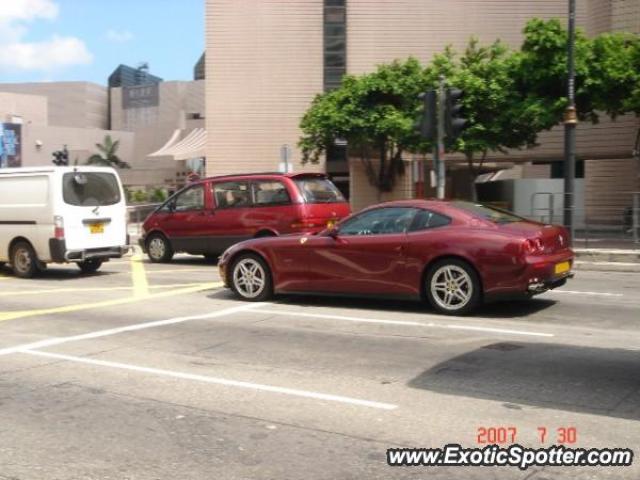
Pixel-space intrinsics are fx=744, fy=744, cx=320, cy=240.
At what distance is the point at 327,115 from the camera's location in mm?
27516

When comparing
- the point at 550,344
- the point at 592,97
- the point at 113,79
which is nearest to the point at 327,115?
the point at 592,97

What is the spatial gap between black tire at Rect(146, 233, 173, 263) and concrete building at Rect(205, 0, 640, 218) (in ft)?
80.4

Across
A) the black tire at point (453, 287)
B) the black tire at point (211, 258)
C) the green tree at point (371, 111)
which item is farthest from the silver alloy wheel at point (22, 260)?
the green tree at point (371, 111)

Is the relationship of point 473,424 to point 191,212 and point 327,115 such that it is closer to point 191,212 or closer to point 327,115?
point 191,212

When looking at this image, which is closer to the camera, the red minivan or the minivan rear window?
the minivan rear window

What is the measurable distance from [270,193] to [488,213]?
Result: 6110mm

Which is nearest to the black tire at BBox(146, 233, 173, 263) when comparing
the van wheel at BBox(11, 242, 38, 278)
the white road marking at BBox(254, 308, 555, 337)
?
the van wheel at BBox(11, 242, 38, 278)

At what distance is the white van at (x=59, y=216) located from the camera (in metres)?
13.3

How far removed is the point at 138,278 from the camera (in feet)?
45.2

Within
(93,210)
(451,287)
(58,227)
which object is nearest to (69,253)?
(58,227)

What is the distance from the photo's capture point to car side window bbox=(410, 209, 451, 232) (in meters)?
9.14

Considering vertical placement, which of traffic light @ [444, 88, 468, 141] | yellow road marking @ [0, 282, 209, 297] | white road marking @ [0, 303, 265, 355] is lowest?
white road marking @ [0, 303, 265, 355]

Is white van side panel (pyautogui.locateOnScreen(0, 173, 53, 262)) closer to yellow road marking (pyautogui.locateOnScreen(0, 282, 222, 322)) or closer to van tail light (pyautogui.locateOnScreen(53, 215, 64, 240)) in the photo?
van tail light (pyautogui.locateOnScreen(53, 215, 64, 240))

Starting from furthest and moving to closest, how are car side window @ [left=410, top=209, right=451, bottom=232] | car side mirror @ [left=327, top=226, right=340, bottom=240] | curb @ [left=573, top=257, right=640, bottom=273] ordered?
curb @ [left=573, top=257, right=640, bottom=273]
car side mirror @ [left=327, top=226, right=340, bottom=240]
car side window @ [left=410, top=209, right=451, bottom=232]
